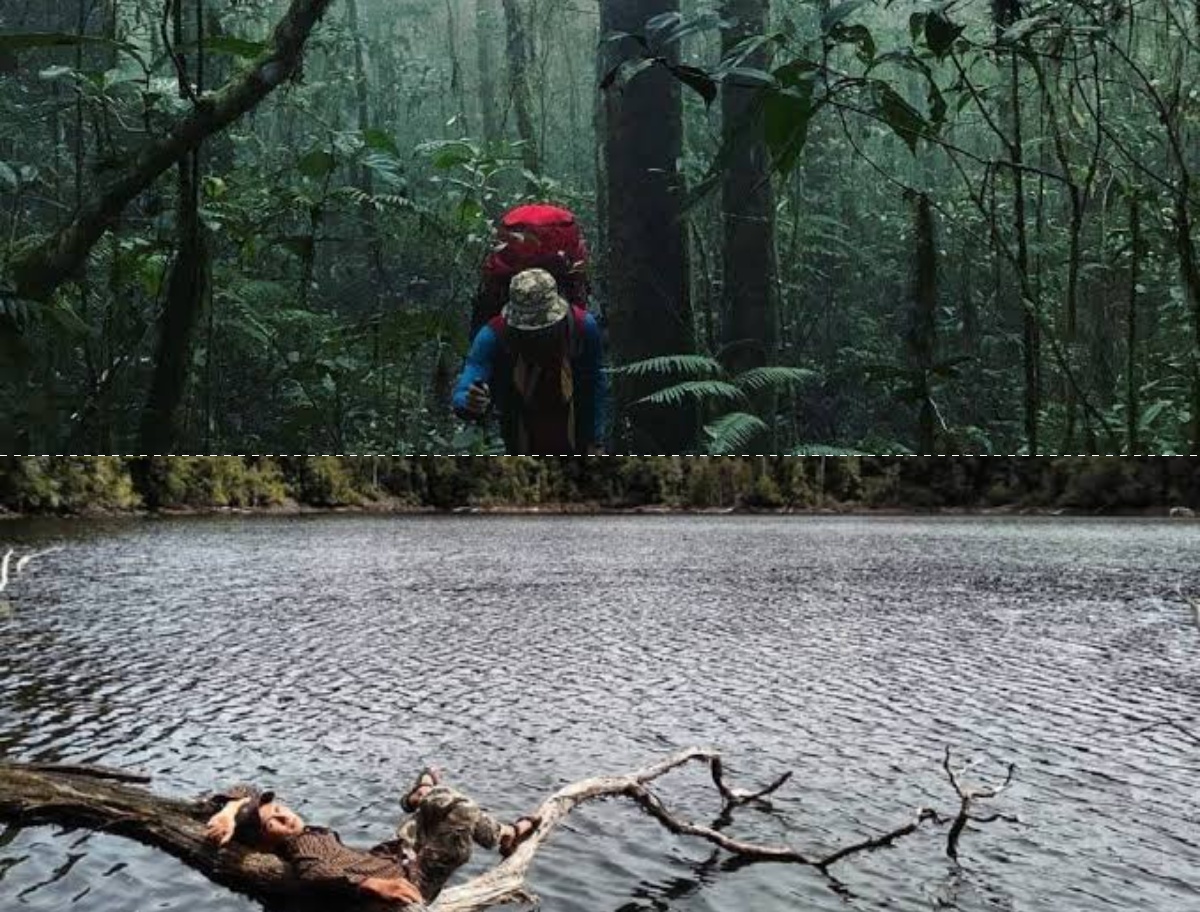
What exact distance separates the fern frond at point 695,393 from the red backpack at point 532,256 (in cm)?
27

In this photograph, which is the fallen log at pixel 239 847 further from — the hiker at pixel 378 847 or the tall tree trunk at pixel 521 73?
the tall tree trunk at pixel 521 73

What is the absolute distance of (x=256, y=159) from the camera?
7035 mm

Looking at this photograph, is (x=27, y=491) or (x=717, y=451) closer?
(x=27, y=491)

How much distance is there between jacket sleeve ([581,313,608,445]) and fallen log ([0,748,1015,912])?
2.00 m

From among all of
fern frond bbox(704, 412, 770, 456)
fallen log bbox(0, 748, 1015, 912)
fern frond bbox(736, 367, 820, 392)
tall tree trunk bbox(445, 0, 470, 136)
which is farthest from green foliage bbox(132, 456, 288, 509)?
tall tree trunk bbox(445, 0, 470, 136)

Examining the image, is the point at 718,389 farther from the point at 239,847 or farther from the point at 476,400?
the point at 239,847

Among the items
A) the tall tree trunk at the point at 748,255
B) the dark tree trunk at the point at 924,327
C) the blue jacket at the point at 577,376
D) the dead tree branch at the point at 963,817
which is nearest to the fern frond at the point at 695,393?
the blue jacket at the point at 577,376

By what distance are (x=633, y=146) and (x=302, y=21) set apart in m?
1.13

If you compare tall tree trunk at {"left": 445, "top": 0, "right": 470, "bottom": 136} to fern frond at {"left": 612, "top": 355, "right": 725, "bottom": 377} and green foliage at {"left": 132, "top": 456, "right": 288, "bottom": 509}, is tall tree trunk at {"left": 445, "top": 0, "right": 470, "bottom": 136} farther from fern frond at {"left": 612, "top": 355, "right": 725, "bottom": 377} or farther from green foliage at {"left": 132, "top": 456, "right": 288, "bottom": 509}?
green foliage at {"left": 132, "top": 456, "right": 288, "bottom": 509}

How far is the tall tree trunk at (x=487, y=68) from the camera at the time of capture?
8.18 meters

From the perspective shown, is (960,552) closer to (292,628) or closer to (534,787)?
(292,628)

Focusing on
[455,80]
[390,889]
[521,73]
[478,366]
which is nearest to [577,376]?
[478,366]

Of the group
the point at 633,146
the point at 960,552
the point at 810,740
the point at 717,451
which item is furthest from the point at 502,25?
the point at 810,740

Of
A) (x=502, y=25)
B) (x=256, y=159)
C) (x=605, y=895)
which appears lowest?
(x=605, y=895)
